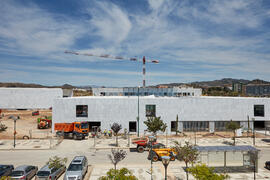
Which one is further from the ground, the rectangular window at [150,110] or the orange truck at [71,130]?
the rectangular window at [150,110]

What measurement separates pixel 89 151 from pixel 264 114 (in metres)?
38.6

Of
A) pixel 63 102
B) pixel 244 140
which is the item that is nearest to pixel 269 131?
pixel 244 140

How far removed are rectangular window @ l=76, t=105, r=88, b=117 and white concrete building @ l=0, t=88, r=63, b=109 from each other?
4664cm

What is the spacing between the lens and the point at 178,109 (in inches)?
1646

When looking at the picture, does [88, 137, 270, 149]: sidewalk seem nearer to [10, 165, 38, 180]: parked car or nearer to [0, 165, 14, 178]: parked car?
[10, 165, 38, 180]: parked car

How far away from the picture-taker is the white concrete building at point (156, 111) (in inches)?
1596

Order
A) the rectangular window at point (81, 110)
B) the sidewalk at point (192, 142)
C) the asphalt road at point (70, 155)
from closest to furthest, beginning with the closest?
1. the asphalt road at point (70, 155)
2. the sidewalk at point (192, 142)
3. the rectangular window at point (81, 110)

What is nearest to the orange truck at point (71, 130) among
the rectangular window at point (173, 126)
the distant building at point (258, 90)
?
the rectangular window at point (173, 126)

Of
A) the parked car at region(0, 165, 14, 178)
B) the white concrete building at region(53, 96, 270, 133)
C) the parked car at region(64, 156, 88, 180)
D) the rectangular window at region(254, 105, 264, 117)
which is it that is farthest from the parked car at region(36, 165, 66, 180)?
the rectangular window at region(254, 105, 264, 117)

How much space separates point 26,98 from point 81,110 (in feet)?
183

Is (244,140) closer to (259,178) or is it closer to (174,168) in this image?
(259,178)

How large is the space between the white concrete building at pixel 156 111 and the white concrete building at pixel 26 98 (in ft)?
154

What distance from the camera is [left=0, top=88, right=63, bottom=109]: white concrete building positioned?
8281 centimetres

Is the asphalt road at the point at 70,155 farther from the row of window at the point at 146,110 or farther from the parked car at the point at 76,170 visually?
the row of window at the point at 146,110
